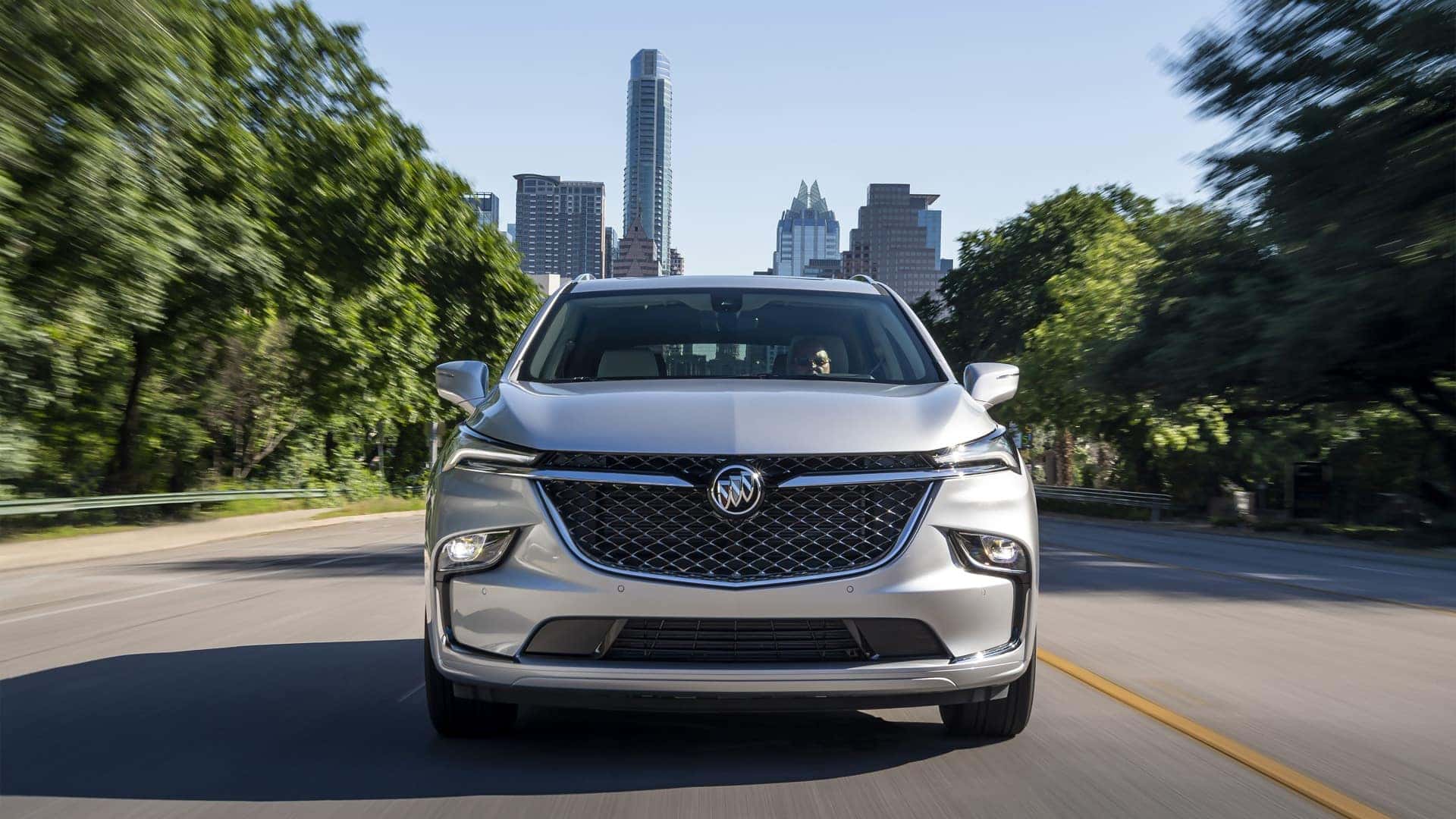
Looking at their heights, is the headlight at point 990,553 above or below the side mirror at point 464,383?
below

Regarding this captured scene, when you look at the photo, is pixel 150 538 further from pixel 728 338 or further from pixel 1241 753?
pixel 1241 753

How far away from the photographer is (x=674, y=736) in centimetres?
555

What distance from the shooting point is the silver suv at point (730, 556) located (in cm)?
459

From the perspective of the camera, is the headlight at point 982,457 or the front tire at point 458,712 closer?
the headlight at point 982,457

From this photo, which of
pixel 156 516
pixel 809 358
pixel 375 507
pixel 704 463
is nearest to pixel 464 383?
pixel 809 358

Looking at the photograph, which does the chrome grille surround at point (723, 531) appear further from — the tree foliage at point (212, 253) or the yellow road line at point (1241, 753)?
the tree foliage at point (212, 253)

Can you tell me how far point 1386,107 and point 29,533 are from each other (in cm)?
2157

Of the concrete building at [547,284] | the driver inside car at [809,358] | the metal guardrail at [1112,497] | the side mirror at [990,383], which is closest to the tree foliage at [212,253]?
the concrete building at [547,284]

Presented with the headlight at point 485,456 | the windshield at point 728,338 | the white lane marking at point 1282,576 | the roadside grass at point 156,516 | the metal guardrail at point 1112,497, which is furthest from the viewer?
the metal guardrail at point 1112,497

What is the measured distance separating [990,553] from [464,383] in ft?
7.56

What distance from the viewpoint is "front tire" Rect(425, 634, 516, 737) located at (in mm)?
5195

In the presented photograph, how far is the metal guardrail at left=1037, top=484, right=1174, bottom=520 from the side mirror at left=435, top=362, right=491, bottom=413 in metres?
39.4

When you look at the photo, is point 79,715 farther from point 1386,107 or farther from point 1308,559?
point 1386,107

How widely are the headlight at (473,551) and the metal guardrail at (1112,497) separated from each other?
4046cm
